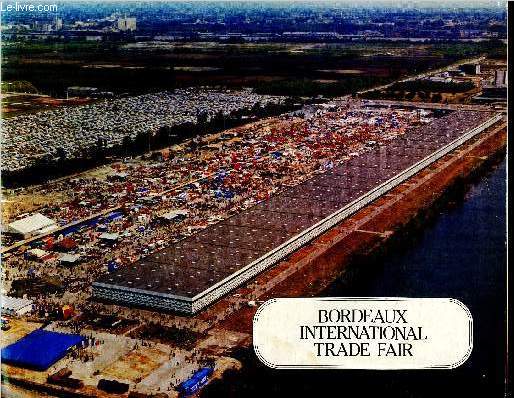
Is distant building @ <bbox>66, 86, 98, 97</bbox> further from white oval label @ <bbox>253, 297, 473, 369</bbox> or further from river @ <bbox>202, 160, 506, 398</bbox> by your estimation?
white oval label @ <bbox>253, 297, 473, 369</bbox>

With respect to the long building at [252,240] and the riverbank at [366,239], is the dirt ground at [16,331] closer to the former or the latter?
the long building at [252,240]

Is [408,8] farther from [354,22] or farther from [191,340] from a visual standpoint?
[191,340]

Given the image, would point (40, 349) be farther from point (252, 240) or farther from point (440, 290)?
point (440, 290)

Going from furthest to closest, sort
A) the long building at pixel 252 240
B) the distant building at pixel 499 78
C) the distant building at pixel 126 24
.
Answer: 1. the distant building at pixel 499 78
2. the distant building at pixel 126 24
3. the long building at pixel 252 240

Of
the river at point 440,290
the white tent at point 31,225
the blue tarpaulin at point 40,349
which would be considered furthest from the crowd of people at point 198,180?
the river at point 440,290

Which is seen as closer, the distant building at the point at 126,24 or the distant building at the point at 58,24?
the distant building at the point at 58,24

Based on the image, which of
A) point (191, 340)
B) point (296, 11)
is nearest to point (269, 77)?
point (296, 11)
